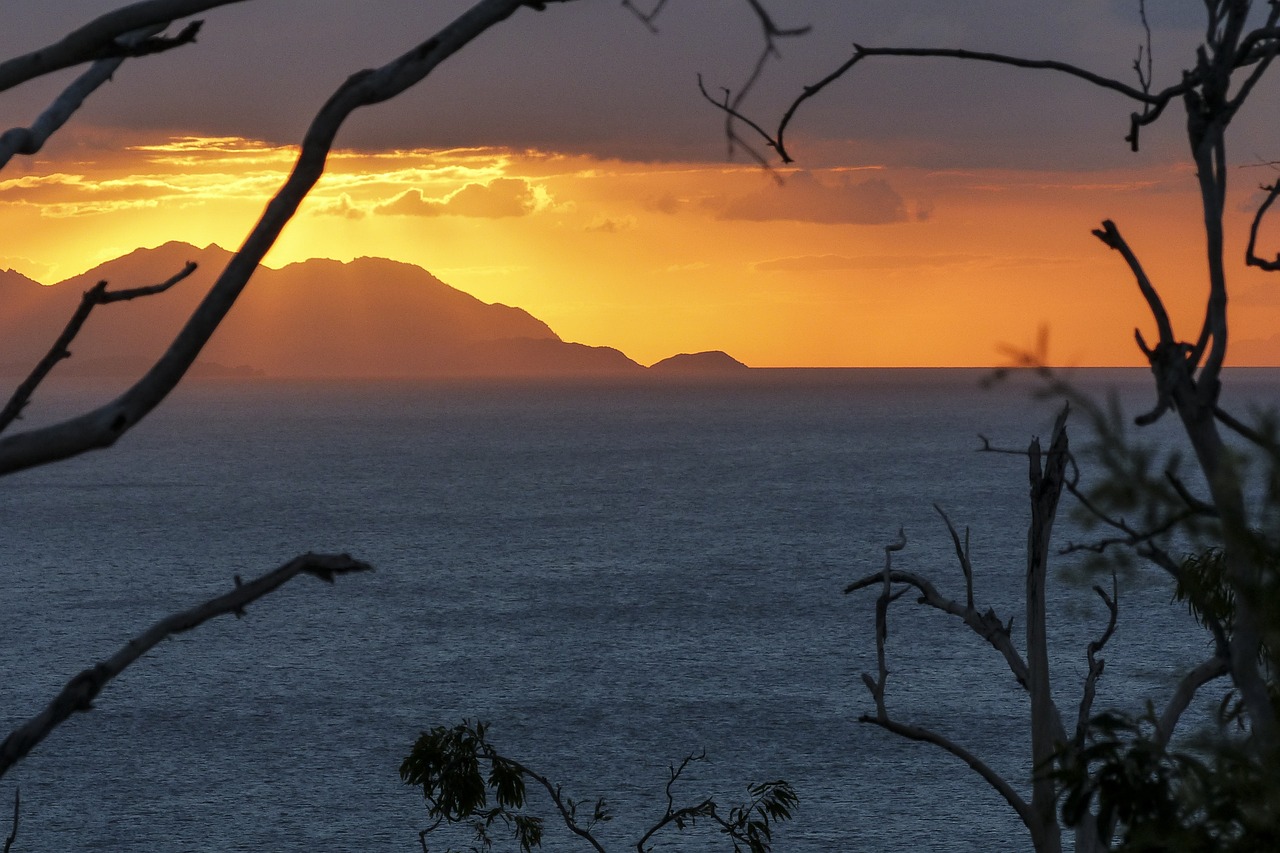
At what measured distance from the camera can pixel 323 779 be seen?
6406 cm

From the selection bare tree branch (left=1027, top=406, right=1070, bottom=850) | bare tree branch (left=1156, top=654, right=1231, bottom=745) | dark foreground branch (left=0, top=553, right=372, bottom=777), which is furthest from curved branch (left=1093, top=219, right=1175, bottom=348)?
bare tree branch (left=1027, top=406, right=1070, bottom=850)

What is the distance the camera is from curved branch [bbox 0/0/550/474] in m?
3.46

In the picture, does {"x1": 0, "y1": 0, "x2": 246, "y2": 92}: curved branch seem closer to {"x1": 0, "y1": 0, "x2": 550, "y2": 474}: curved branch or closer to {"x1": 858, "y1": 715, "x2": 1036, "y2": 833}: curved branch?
{"x1": 0, "y1": 0, "x2": 550, "y2": 474}: curved branch

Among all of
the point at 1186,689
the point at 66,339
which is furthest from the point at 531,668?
the point at 66,339

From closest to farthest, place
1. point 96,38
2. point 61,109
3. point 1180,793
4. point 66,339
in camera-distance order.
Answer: point 96,38 → point 66,339 → point 61,109 → point 1180,793

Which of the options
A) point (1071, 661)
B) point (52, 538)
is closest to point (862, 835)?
point (1071, 661)

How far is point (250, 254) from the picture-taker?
12.3 ft

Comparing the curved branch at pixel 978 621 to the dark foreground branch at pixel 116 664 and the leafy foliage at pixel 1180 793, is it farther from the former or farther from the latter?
the dark foreground branch at pixel 116 664

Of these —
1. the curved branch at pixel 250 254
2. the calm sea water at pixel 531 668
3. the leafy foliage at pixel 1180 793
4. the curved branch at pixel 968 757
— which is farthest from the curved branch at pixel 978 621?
the curved branch at pixel 250 254

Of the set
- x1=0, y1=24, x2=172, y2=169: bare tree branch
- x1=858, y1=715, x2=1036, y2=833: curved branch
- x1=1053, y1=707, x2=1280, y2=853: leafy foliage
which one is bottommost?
x1=858, y1=715, x2=1036, y2=833: curved branch

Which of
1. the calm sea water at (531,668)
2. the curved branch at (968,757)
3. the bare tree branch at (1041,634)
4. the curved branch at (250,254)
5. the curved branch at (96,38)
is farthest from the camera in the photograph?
the calm sea water at (531,668)

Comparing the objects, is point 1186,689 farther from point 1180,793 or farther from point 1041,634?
point 1180,793

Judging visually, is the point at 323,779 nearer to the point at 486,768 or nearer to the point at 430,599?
the point at 486,768

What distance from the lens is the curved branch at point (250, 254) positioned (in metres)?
3.46
